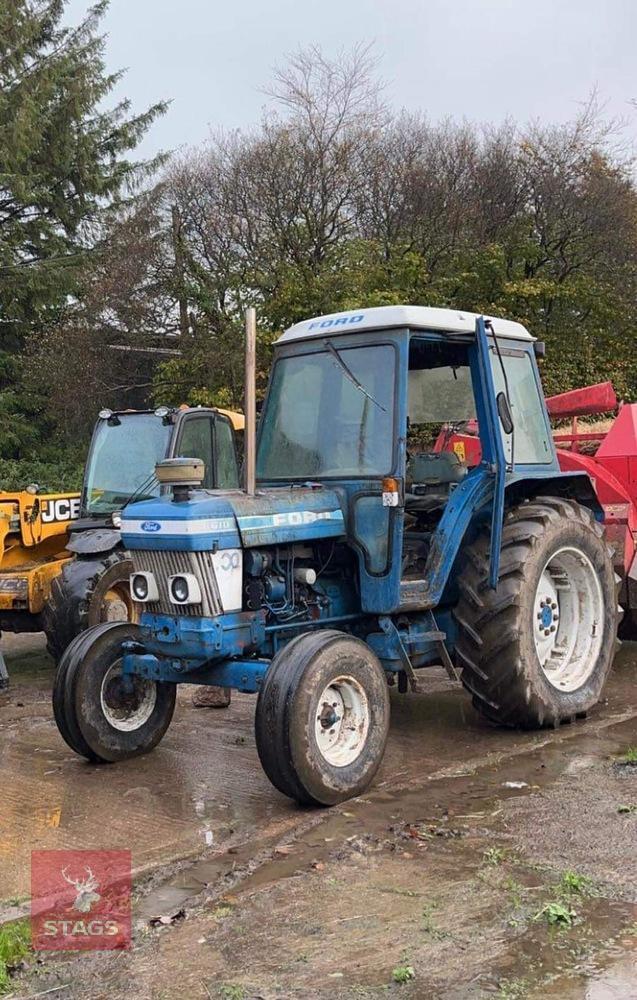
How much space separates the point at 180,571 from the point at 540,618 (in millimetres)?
2451

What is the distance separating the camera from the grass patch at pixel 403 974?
331 cm

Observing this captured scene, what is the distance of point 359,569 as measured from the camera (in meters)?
5.86

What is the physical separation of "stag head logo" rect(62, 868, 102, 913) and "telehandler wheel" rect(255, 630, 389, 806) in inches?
38.5

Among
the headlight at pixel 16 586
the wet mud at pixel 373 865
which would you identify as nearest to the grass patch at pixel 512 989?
the wet mud at pixel 373 865

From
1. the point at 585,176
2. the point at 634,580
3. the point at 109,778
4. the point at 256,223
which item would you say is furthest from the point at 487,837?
the point at 585,176

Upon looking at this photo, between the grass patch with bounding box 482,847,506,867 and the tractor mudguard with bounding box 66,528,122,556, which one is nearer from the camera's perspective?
the grass patch with bounding box 482,847,506,867

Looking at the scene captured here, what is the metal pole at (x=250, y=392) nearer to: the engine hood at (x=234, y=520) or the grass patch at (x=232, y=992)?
the engine hood at (x=234, y=520)

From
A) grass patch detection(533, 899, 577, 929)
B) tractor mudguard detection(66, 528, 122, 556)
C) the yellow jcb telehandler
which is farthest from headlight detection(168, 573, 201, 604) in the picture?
the yellow jcb telehandler

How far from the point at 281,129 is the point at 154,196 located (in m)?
2.78

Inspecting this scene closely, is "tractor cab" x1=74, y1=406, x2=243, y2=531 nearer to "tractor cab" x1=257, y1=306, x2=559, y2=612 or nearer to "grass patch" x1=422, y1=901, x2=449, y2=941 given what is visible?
"tractor cab" x1=257, y1=306, x2=559, y2=612

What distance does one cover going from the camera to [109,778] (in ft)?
18.7

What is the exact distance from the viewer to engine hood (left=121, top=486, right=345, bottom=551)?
207 inches

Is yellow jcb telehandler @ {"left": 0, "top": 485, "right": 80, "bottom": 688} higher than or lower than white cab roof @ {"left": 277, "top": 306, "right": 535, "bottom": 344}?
lower

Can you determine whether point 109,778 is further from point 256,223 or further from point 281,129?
point 281,129
